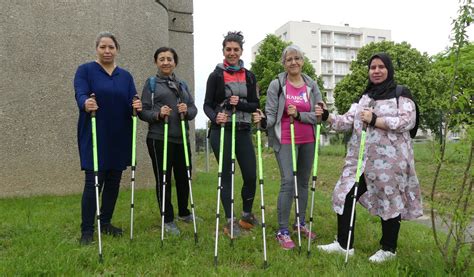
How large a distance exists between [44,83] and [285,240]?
17.8ft

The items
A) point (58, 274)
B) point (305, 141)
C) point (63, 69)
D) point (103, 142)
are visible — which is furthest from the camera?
point (63, 69)

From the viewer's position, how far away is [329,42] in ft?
240

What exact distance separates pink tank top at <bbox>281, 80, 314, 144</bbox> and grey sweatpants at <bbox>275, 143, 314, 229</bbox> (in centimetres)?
8

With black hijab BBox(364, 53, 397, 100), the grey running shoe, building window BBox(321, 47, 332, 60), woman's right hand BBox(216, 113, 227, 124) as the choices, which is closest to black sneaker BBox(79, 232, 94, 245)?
the grey running shoe

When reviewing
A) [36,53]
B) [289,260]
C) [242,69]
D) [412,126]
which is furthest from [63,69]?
[412,126]

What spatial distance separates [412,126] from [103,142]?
336cm

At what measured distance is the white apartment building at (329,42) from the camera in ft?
230

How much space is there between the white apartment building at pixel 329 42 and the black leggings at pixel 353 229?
66.5 meters

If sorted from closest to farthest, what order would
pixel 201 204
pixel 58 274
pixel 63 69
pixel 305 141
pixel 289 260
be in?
pixel 58 274, pixel 289 260, pixel 305 141, pixel 201 204, pixel 63 69

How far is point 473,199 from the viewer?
3.63 metres

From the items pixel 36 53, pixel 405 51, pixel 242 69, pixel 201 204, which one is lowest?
pixel 201 204

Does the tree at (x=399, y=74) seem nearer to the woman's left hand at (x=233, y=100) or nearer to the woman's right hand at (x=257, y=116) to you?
the woman's right hand at (x=257, y=116)

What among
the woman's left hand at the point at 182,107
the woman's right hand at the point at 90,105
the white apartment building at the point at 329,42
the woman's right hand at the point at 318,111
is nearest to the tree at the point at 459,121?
the woman's right hand at the point at 318,111

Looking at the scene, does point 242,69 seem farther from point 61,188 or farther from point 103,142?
point 61,188
